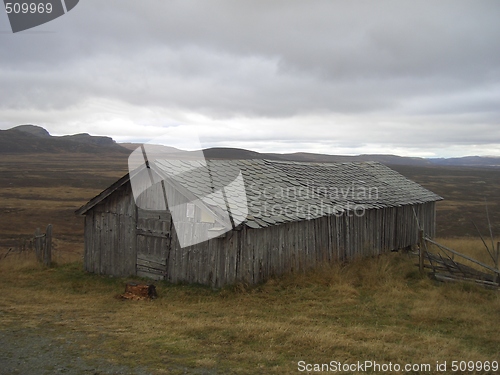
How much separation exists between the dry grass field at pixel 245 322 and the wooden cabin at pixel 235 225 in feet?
1.81

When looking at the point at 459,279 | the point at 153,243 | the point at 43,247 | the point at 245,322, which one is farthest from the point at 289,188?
the point at 43,247

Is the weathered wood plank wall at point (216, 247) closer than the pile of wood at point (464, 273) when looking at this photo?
No

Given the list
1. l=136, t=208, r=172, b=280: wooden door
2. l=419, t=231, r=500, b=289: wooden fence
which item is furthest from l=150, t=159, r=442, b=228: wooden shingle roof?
l=419, t=231, r=500, b=289: wooden fence

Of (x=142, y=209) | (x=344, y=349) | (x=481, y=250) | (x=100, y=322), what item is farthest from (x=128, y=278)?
(x=481, y=250)

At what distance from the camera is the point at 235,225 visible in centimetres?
1030

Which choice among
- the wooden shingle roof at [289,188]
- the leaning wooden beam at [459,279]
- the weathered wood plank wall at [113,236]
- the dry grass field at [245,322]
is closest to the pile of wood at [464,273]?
the leaning wooden beam at [459,279]

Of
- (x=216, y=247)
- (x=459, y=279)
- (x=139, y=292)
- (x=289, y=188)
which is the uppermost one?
(x=289, y=188)

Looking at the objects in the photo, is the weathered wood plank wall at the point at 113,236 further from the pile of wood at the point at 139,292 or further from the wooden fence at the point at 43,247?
the pile of wood at the point at 139,292

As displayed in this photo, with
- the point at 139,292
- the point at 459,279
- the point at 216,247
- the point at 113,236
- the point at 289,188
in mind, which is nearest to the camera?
the point at 139,292

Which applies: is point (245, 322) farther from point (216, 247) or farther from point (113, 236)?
point (113, 236)

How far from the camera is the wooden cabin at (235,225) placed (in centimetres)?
1092

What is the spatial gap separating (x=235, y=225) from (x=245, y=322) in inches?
108

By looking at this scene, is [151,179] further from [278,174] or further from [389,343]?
[389,343]

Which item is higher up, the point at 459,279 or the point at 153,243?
the point at 153,243
